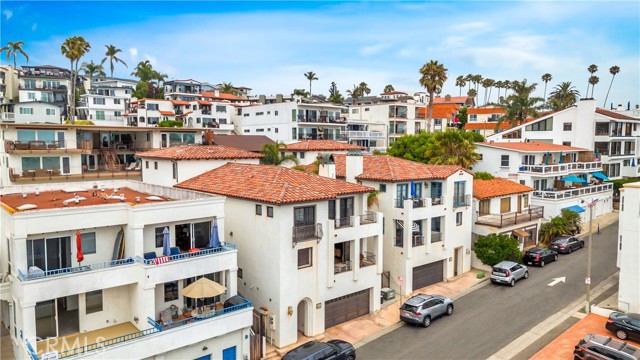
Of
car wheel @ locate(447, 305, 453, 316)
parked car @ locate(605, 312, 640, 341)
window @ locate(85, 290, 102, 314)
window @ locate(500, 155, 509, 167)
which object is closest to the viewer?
window @ locate(85, 290, 102, 314)

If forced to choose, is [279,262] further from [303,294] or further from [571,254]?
[571,254]

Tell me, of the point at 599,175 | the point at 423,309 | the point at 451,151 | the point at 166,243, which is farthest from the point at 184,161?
the point at 599,175

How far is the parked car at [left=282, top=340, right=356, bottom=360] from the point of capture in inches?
896

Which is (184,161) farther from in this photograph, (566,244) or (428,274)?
(566,244)

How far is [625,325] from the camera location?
88.0ft

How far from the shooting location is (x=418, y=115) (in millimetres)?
88188

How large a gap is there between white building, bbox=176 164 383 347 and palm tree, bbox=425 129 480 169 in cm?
2157

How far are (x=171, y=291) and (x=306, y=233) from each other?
8.13m

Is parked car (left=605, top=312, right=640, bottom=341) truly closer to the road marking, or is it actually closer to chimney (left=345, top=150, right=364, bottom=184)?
the road marking

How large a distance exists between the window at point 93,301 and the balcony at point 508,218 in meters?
31.9

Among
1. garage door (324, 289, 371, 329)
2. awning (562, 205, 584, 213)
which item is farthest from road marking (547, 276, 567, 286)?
awning (562, 205, 584, 213)

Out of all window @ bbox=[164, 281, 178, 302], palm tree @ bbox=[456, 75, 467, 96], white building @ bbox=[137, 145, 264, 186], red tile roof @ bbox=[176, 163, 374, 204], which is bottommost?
window @ bbox=[164, 281, 178, 302]

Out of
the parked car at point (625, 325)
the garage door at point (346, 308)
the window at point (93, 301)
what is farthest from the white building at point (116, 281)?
the parked car at point (625, 325)

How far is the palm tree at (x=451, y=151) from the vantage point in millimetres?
50688
